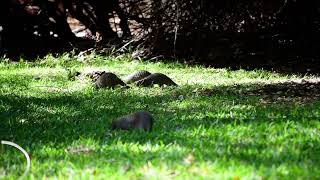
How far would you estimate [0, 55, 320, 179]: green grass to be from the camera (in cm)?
384

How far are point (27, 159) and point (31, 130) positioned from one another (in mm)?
1447

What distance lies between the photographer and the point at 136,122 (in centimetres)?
547

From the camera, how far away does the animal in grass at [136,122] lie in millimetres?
5406

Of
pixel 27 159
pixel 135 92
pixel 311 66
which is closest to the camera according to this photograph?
pixel 27 159

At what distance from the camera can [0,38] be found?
14.8 m

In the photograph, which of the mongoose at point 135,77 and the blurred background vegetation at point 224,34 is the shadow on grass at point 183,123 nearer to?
the mongoose at point 135,77

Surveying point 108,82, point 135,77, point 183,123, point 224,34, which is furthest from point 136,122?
point 224,34

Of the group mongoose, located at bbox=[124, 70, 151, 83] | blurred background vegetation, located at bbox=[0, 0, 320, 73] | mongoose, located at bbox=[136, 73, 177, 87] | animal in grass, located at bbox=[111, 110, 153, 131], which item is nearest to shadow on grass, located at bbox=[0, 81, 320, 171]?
animal in grass, located at bbox=[111, 110, 153, 131]

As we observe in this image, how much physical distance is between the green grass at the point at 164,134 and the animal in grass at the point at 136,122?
0.34ft

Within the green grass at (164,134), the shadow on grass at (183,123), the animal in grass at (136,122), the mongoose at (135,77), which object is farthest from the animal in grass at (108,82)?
the animal in grass at (136,122)

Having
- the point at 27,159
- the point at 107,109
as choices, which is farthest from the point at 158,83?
the point at 27,159

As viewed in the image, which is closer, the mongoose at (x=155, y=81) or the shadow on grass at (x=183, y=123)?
the shadow on grass at (x=183, y=123)

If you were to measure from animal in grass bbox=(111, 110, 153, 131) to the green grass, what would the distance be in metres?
0.10

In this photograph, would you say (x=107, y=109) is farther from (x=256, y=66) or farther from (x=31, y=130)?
(x=256, y=66)
